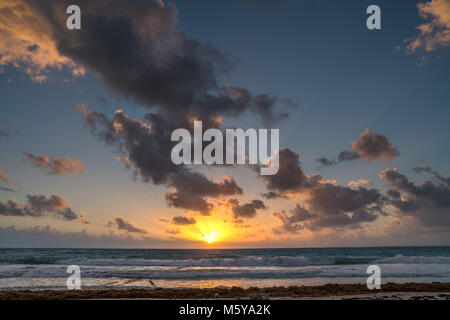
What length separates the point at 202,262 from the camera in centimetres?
3981

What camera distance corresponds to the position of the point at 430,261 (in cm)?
3866

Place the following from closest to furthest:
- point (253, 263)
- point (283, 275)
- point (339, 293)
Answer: point (339, 293) < point (283, 275) < point (253, 263)

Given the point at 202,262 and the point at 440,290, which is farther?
the point at 202,262
